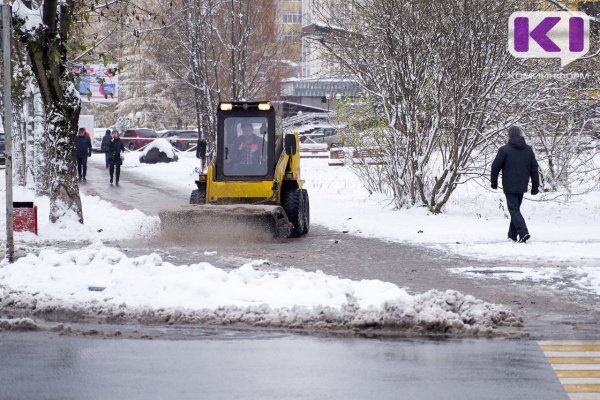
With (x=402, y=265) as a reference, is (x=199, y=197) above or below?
above

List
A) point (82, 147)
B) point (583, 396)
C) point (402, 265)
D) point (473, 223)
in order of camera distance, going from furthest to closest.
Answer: point (82, 147) < point (473, 223) < point (402, 265) < point (583, 396)

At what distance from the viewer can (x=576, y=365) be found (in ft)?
27.8

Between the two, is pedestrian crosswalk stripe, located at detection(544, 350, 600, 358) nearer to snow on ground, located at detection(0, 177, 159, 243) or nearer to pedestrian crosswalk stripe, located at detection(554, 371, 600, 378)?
pedestrian crosswalk stripe, located at detection(554, 371, 600, 378)

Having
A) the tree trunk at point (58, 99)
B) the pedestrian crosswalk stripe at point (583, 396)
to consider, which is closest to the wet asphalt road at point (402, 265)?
the pedestrian crosswalk stripe at point (583, 396)

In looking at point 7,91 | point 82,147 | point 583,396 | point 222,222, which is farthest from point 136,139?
point 583,396

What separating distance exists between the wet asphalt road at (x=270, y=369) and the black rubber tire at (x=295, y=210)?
9659mm

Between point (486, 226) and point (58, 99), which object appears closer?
point (58, 99)

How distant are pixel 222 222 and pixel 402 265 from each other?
4.22 m

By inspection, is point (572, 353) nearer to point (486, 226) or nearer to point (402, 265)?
point (402, 265)

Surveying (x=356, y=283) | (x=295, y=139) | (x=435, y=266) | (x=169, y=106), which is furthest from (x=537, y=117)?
(x=169, y=106)

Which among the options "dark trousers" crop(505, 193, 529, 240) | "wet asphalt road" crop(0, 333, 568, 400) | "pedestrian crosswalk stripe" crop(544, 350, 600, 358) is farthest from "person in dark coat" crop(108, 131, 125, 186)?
"pedestrian crosswalk stripe" crop(544, 350, 600, 358)

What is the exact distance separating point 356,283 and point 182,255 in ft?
15.3

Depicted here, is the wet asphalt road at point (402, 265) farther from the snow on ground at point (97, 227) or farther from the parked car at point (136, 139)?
the parked car at point (136, 139)

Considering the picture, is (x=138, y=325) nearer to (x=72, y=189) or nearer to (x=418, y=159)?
(x=72, y=189)
